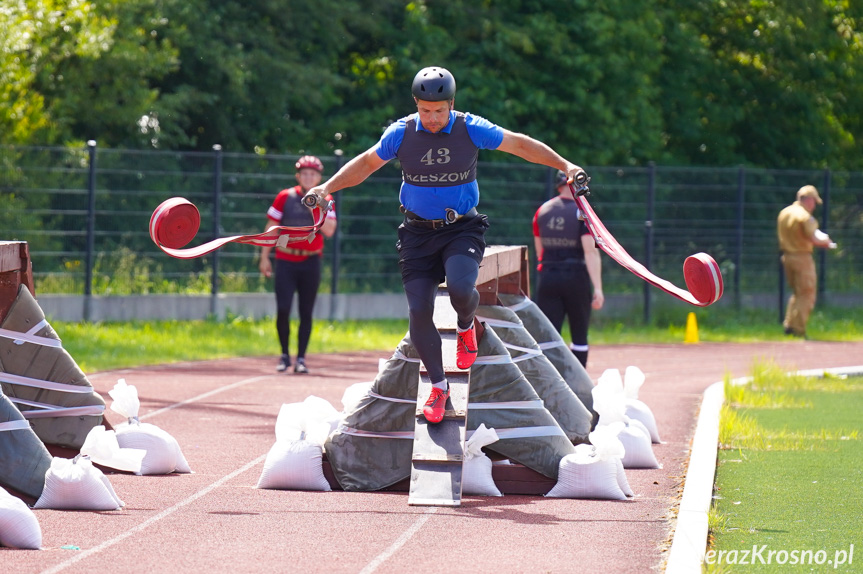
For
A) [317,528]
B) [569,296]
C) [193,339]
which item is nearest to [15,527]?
[317,528]

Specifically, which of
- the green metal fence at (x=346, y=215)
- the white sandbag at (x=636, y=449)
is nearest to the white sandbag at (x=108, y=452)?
the white sandbag at (x=636, y=449)

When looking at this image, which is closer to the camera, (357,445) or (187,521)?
(187,521)

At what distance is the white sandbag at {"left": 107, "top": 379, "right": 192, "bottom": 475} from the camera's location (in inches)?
309

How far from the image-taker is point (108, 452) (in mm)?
7156

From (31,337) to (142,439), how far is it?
0.86 m

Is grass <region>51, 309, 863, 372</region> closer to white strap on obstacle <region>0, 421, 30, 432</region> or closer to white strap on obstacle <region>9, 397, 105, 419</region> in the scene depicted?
white strap on obstacle <region>9, 397, 105, 419</region>

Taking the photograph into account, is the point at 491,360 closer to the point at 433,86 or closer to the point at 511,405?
the point at 511,405

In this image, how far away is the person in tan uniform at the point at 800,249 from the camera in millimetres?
19859

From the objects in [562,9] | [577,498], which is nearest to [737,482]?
[577,498]

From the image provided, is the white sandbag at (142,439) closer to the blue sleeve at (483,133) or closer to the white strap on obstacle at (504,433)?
the white strap on obstacle at (504,433)

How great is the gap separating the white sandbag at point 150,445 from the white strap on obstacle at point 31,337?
25.1 inches

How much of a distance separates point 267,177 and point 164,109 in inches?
170

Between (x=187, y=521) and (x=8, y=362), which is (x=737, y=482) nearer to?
(x=187, y=521)

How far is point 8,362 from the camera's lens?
303 inches
